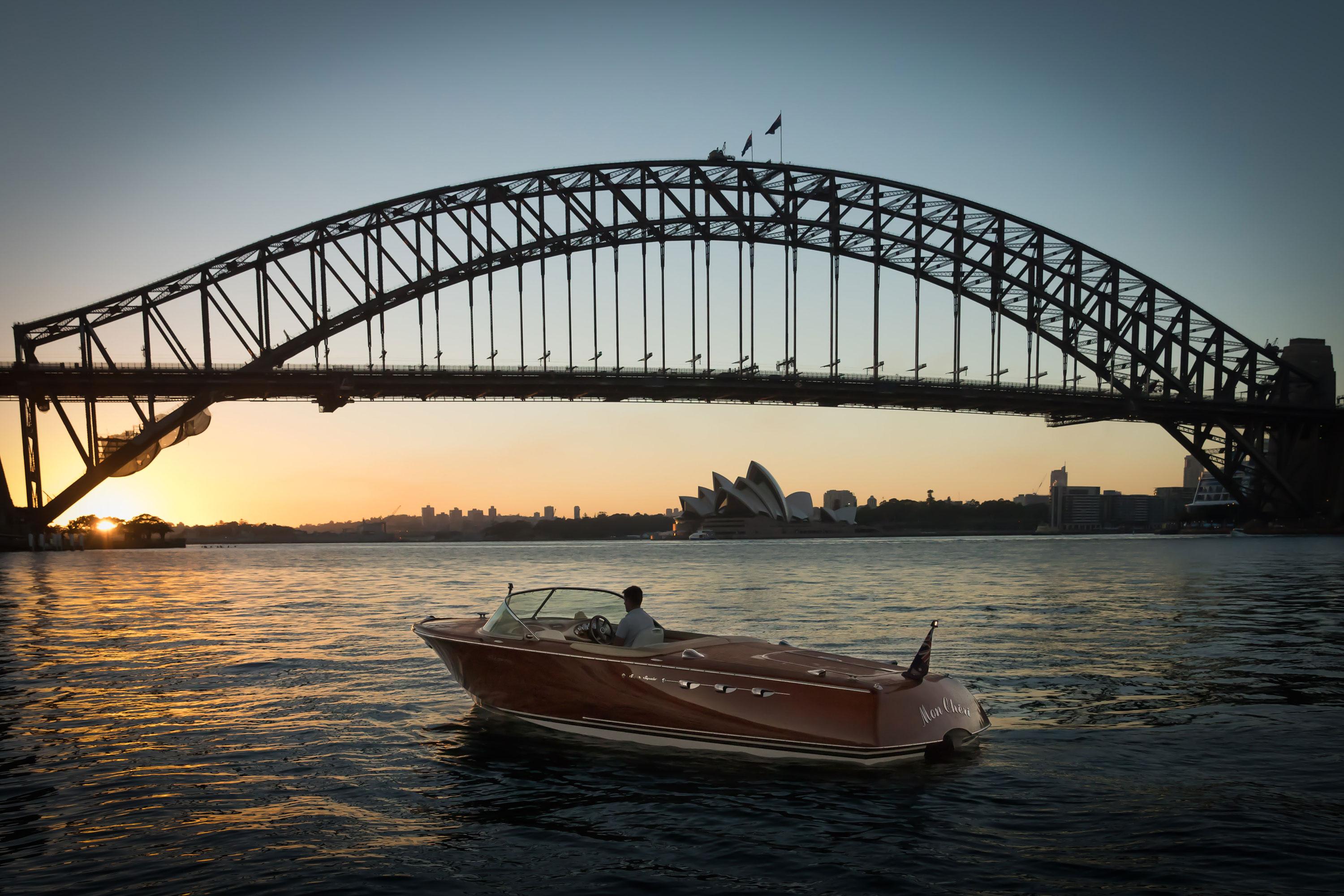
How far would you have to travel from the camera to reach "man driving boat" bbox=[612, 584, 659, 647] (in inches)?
394

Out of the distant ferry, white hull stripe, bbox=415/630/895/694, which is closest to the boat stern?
white hull stripe, bbox=415/630/895/694

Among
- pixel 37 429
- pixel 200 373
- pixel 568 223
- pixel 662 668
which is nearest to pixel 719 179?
pixel 568 223

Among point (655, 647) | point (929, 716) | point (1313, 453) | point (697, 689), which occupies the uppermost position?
point (1313, 453)

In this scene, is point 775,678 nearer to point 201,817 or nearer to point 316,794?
point 316,794

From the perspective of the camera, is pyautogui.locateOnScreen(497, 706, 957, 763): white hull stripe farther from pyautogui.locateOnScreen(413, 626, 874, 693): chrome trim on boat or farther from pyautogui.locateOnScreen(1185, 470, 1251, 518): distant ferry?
pyautogui.locateOnScreen(1185, 470, 1251, 518): distant ferry

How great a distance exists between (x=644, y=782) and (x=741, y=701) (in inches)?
43.6

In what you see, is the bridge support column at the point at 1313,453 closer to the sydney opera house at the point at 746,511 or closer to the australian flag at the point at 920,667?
the sydney opera house at the point at 746,511

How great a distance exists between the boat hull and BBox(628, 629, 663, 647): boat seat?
0.83 feet

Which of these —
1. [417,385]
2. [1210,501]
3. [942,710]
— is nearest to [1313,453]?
[1210,501]

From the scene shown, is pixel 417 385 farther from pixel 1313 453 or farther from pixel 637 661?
pixel 1313 453

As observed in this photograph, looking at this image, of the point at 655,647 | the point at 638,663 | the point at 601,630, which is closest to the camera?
the point at 638,663

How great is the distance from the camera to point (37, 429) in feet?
196

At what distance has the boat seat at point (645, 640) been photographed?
994cm

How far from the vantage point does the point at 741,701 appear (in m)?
8.81
